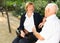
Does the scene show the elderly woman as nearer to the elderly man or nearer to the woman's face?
the woman's face

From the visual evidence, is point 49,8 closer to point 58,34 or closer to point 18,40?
point 58,34

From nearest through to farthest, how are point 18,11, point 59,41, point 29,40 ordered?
point 59,41
point 29,40
point 18,11

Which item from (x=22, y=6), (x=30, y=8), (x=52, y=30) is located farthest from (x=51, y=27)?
(x=22, y=6)

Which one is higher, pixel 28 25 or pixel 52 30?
pixel 52 30

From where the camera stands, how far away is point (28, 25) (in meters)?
4.39

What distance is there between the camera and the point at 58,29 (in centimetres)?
315

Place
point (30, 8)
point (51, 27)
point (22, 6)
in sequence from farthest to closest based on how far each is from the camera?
1. point (22, 6)
2. point (30, 8)
3. point (51, 27)

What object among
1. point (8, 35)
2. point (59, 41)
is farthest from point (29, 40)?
point (8, 35)

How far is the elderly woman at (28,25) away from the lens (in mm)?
4250

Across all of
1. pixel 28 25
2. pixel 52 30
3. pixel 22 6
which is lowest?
pixel 22 6

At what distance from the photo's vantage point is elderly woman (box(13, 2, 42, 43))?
4250mm

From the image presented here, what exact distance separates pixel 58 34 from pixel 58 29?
87 millimetres

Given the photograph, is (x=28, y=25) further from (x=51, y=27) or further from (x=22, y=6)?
(x=22, y=6)

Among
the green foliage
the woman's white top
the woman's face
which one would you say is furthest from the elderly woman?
the green foliage
